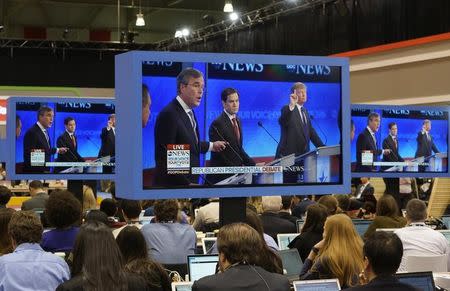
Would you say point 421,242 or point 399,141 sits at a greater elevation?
point 399,141

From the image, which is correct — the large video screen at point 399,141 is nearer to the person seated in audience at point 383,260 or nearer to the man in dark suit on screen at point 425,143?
the man in dark suit on screen at point 425,143

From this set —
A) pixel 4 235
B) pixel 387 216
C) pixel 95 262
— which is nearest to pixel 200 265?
pixel 4 235

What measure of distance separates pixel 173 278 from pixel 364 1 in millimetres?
13623

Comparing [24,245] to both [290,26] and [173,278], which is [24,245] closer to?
[173,278]

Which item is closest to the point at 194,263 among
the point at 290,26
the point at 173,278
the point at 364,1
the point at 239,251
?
the point at 173,278

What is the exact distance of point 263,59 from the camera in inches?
216

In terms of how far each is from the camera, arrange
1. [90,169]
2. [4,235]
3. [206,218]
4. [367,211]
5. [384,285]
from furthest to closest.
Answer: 1. [367,211]
2. [90,169]
3. [206,218]
4. [4,235]
5. [384,285]

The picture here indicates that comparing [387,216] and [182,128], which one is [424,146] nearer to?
[387,216]

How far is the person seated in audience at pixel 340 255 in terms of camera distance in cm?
604

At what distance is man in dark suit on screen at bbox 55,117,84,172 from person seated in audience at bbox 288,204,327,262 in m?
3.97

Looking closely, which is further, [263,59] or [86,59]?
[86,59]

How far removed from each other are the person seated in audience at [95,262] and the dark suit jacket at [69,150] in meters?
7.03

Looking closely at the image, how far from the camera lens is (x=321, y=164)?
226 inches

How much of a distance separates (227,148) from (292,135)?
472 millimetres
